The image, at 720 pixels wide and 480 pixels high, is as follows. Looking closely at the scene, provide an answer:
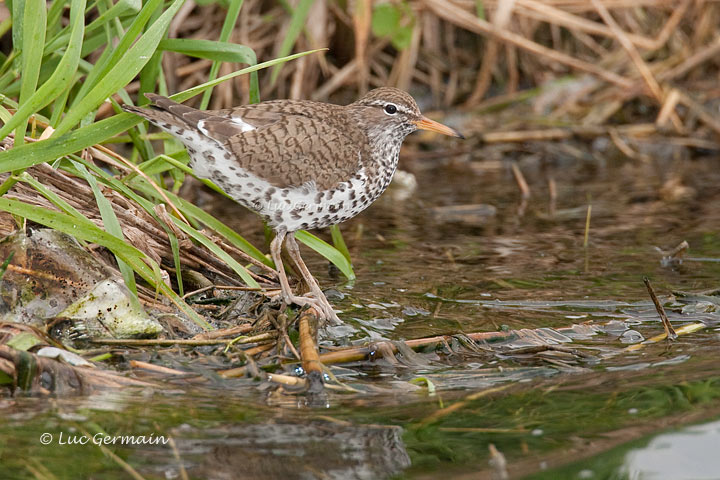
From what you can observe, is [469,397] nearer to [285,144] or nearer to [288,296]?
[288,296]

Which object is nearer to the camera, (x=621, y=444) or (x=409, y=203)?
(x=621, y=444)

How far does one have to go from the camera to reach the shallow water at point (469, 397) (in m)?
3.23

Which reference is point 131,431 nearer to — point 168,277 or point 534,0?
point 168,277

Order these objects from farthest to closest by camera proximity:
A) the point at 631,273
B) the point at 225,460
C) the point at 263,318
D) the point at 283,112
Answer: the point at 631,273 < the point at 283,112 < the point at 263,318 < the point at 225,460

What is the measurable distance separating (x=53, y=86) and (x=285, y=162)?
4.14 ft

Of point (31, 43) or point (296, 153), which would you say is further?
point (296, 153)

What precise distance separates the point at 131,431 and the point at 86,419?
0.21 metres

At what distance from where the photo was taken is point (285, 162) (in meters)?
4.92

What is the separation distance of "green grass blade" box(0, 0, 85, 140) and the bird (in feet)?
1.25

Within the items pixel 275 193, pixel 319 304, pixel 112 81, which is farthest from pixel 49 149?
pixel 319 304

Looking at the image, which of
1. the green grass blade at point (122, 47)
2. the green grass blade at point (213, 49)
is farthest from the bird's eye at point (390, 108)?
the green grass blade at point (122, 47)

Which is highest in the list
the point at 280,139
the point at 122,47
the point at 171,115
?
the point at 122,47

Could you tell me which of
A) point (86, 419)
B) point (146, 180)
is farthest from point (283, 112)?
point (86, 419)

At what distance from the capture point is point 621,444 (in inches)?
132
